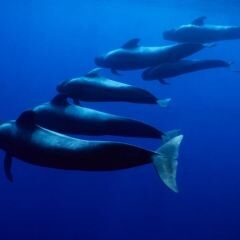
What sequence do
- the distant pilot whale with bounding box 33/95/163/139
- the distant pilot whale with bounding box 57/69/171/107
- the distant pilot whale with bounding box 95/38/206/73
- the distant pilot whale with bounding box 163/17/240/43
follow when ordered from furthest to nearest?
the distant pilot whale with bounding box 163/17/240/43 < the distant pilot whale with bounding box 95/38/206/73 < the distant pilot whale with bounding box 57/69/171/107 < the distant pilot whale with bounding box 33/95/163/139

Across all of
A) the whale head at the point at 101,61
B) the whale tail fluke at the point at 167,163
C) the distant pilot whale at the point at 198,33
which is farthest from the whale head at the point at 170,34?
the whale tail fluke at the point at 167,163

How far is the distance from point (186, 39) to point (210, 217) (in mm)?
12137

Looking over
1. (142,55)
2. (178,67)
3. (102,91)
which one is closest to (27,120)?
(102,91)

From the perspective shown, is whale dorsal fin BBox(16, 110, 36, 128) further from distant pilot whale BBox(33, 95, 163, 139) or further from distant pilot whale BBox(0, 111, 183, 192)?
distant pilot whale BBox(33, 95, 163, 139)

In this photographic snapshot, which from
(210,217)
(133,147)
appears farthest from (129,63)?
(210,217)

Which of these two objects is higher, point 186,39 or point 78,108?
point 186,39

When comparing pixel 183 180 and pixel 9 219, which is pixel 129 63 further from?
pixel 183 180

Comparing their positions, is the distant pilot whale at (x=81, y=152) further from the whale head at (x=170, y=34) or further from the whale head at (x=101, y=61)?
the whale head at (x=170, y=34)

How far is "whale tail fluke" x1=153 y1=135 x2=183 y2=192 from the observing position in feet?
21.5

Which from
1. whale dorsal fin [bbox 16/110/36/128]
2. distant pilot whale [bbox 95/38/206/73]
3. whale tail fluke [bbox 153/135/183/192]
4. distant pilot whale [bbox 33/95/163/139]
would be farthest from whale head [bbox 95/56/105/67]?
whale tail fluke [bbox 153/135/183/192]

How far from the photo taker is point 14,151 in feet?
25.3

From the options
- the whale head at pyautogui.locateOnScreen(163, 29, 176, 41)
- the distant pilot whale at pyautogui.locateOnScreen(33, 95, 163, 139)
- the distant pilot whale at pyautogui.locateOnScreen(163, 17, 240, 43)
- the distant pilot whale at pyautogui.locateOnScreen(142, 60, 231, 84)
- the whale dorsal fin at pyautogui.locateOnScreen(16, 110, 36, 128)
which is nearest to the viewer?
the whale dorsal fin at pyautogui.locateOnScreen(16, 110, 36, 128)

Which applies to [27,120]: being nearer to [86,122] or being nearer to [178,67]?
[86,122]

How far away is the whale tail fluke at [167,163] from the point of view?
21.5 feet
